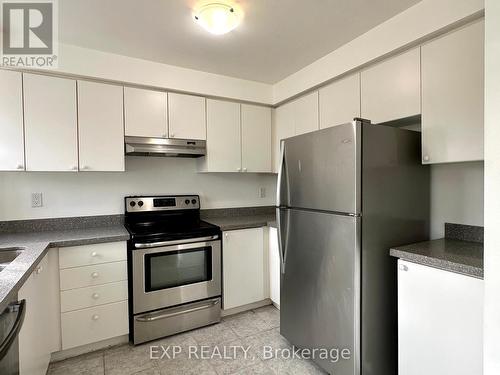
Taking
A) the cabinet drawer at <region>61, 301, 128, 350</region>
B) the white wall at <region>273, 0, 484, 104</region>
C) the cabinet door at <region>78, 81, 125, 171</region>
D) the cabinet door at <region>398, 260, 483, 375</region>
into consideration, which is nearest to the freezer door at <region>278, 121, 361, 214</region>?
the cabinet door at <region>398, 260, 483, 375</region>

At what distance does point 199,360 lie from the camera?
2.01 m

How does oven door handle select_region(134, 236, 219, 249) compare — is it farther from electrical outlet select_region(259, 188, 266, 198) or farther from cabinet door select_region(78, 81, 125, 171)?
Answer: electrical outlet select_region(259, 188, 266, 198)

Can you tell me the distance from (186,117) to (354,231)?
184cm

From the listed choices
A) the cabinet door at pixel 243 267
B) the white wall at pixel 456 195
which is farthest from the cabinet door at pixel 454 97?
the cabinet door at pixel 243 267

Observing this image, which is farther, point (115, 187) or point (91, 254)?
point (115, 187)

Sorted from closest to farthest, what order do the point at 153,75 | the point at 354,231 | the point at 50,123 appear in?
1. the point at 354,231
2. the point at 50,123
3. the point at 153,75

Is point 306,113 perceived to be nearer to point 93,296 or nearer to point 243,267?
point 243,267

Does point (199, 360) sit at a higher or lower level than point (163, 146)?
lower

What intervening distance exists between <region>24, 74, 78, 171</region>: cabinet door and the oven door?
3.10ft

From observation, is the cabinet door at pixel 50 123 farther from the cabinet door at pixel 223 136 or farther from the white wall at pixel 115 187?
the cabinet door at pixel 223 136

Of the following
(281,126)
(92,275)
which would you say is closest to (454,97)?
(281,126)

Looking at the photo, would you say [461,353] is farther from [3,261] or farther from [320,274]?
[3,261]

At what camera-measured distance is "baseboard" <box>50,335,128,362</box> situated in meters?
2.01

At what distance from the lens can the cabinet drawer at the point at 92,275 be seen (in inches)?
78.5
